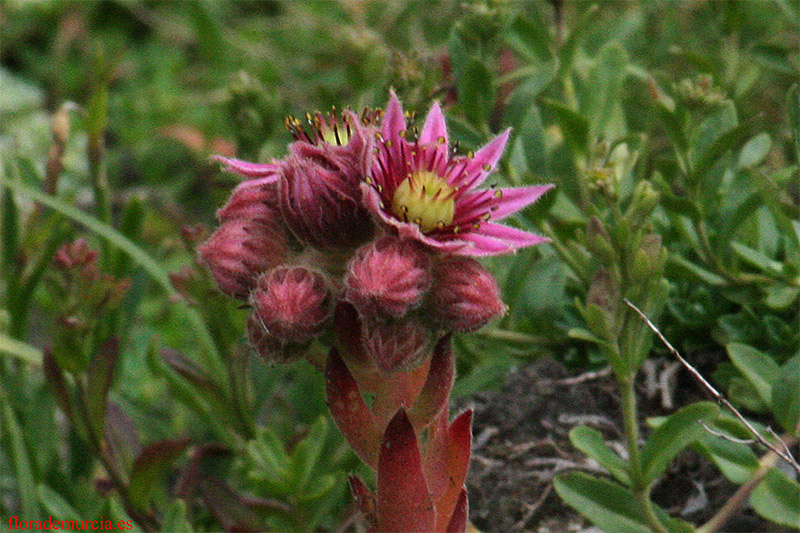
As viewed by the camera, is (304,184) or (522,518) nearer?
(304,184)

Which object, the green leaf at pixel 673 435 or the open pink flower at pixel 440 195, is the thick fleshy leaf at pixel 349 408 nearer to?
the open pink flower at pixel 440 195

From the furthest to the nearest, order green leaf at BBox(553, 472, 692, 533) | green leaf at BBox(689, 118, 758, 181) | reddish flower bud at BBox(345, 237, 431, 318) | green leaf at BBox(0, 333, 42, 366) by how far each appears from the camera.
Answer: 1. green leaf at BBox(0, 333, 42, 366)
2. green leaf at BBox(689, 118, 758, 181)
3. green leaf at BBox(553, 472, 692, 533)
4. reddish flower bud at BBox(345, 237, 431, 318)

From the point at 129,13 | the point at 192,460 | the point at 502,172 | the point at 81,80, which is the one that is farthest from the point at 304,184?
the point at 129,13

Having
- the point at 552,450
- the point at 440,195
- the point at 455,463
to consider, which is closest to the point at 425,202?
the point at 440,195

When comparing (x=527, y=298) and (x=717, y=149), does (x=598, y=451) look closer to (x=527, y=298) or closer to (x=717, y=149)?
(x=527, y=298)

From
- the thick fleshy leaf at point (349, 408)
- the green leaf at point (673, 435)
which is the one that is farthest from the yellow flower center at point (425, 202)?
the green leaf at point (673, 435)

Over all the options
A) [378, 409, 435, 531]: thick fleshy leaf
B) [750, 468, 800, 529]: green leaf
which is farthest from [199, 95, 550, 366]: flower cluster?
[750, 468, 800, 529]: green leaf

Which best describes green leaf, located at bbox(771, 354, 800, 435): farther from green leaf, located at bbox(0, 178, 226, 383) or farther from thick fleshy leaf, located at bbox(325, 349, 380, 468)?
green leaf, located at bbox(0, 178, 226, 383)

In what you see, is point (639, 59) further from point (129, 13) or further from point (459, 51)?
point (129, 13)
